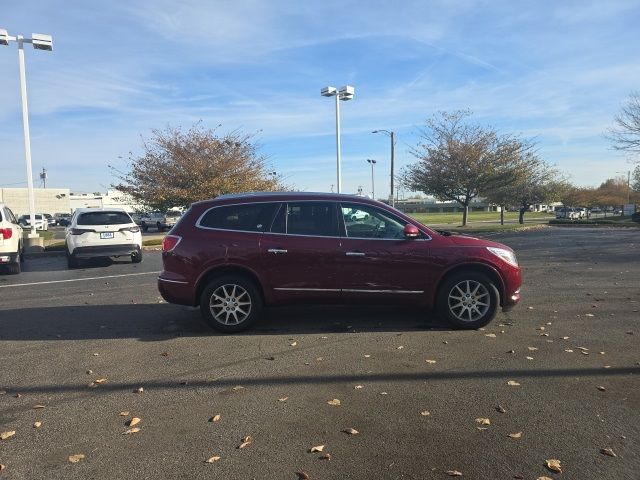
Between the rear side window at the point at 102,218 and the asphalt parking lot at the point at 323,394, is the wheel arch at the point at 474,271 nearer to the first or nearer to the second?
the asphalt parking lot at the point at 323,394

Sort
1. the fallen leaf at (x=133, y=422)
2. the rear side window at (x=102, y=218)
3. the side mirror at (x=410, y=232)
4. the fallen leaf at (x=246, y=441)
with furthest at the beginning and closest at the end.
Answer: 1. the rear side window at (x=102, y=218)
2. the side mirror at (x=410, y=232)
3. the fallen leaf at (x=133, y=422)
4. the fallen leaf at (x=246, y=441)

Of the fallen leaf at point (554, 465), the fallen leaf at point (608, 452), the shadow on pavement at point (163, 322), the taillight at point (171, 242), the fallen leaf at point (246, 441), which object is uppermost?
the taillight at point (171, 242)

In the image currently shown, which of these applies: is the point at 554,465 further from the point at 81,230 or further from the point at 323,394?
the point at 81,230

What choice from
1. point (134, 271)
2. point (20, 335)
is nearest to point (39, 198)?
point (134, 271)

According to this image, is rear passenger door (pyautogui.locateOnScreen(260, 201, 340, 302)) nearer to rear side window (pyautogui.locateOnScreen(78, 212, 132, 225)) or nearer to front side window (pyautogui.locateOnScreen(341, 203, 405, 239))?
front side window (pyautogui.locateOnScreen(341, 203, 405, 239))

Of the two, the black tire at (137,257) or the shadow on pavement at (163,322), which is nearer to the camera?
the shadow on pavement at (163,322)

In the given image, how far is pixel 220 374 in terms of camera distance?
4973 mm

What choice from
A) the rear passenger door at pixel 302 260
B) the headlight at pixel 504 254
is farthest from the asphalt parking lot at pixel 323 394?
the headlight at pixel 504 254

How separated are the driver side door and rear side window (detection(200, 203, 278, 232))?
1.00 meters

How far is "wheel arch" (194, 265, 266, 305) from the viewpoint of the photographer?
6.46 m

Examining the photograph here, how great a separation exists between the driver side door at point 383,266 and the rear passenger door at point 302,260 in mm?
148

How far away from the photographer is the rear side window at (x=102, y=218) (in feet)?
45.1

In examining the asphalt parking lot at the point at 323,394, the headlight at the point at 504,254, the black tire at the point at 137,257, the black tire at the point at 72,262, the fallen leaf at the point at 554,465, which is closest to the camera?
the fallen leaf at the point at 554,465

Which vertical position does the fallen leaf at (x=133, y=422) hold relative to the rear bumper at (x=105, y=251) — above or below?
below
